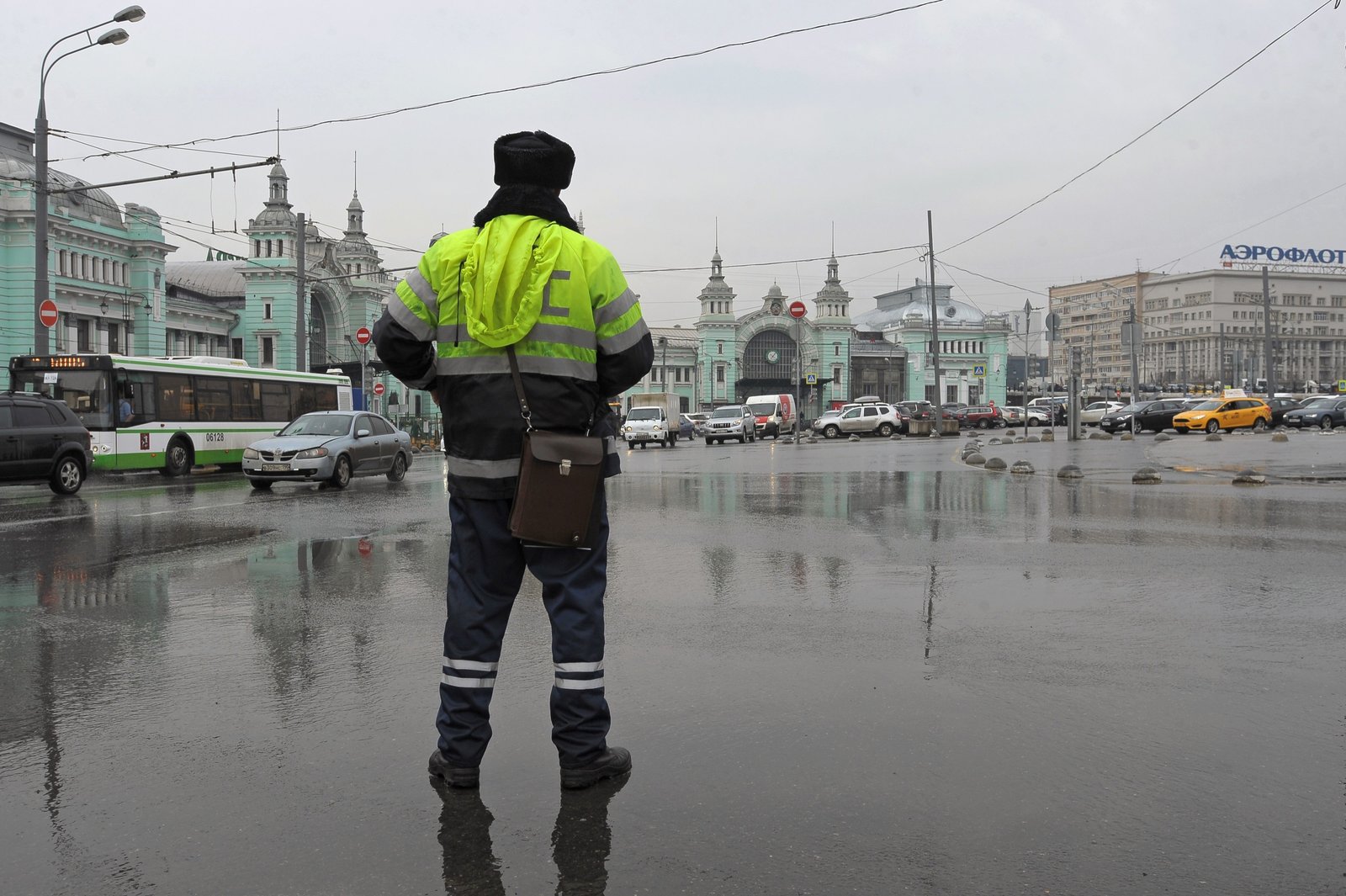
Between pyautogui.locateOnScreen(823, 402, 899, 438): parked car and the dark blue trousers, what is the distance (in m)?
51.6

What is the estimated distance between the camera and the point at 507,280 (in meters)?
3.60

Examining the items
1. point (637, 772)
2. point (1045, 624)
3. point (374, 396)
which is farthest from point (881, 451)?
point (637, 772)

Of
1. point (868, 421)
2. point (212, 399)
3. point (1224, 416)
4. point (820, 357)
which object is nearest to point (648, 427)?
point (868, 421)

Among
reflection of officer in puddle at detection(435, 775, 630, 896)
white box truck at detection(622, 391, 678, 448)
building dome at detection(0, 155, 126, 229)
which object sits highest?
building dome at detection(0, 155, 126, 229)

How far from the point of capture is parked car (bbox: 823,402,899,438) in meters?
54.5

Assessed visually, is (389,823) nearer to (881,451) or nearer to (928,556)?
(928,556)

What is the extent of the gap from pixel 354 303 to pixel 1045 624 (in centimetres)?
7691

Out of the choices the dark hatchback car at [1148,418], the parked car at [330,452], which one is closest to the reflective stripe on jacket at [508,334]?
the parked car at [330,452]

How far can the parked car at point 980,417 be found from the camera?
225 ft

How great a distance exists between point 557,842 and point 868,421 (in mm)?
52328

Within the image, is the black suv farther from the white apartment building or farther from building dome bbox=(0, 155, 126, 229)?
the white apartment building

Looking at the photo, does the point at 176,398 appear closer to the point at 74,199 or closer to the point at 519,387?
the point at 519,387

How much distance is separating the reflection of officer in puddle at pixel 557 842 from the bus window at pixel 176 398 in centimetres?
2329

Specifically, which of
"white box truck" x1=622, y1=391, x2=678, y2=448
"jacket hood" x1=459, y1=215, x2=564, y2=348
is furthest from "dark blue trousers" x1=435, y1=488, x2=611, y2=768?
"white box truck" x1=622, y1=391, x2=678, y2=448
